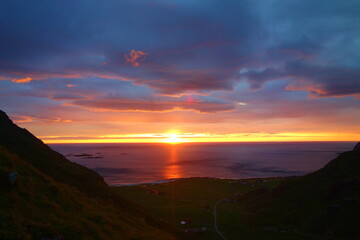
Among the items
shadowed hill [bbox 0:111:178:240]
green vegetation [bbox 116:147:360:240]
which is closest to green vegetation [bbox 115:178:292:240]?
green vegetation [bbox 116:147:360:240]

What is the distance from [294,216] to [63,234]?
51.6 m

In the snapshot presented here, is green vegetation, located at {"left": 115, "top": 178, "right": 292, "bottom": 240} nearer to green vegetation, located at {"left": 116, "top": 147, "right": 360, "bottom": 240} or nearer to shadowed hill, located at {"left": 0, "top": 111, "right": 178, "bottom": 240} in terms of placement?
green vegetation, located at {"left": 116, "top": 147, "right": 360, "bottom": 240}

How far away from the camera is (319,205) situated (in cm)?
5447

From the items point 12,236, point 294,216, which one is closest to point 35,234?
point 12,236

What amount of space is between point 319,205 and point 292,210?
238 inches

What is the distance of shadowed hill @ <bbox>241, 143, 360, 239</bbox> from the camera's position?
151 feet

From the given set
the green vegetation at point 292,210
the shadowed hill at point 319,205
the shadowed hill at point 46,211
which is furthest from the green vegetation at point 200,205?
the shadowed hill at point 46,211

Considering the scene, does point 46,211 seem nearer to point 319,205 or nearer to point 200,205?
point 319,205

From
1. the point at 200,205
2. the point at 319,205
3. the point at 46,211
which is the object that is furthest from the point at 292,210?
the point at 46,211

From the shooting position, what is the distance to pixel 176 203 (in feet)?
244

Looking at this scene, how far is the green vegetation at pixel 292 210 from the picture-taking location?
4666 centimetres

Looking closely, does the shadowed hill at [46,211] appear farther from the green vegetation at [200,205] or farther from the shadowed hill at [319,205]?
the shadowed hill at [319,205]

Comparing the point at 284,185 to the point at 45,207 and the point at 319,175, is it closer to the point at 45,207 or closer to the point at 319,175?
the point at 319,175

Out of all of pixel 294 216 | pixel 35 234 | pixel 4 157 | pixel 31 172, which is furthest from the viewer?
pixel 294 216
